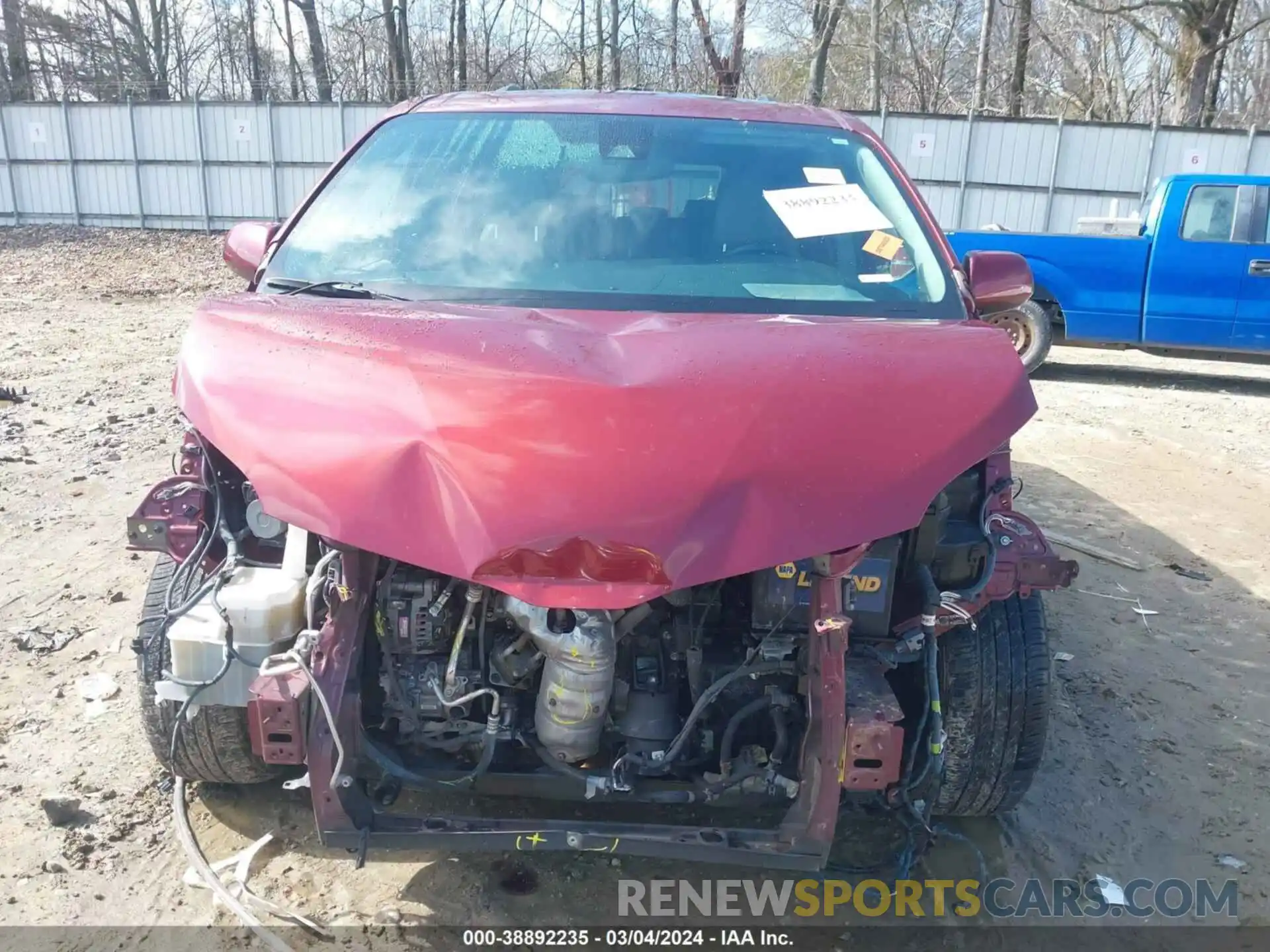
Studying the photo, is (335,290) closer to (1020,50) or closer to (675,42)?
(675,42)

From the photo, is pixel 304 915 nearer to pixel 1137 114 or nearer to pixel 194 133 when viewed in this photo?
pixel 194 133

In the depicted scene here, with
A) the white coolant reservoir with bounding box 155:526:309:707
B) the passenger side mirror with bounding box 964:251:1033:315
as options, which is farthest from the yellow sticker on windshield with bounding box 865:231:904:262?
the white coolant reservoir with bounding box 155:526:309:707

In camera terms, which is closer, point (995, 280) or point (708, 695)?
point (708, 695)

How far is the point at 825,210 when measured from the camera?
2.95m

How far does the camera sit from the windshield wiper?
255 centimetres

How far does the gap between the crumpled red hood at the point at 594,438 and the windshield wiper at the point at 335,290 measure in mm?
336

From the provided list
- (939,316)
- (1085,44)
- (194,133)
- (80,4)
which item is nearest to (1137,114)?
(1085,44)

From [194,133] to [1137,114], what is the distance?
25572mm

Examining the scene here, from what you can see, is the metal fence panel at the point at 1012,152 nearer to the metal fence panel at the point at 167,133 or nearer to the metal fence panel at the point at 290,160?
the metal fence panel at the point at 290,160

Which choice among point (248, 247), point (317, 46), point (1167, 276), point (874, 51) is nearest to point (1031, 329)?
point (1167, 276)

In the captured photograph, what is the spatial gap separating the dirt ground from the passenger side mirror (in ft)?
5.02

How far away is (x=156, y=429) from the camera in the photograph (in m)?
6.31

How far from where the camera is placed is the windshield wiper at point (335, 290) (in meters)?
2.55

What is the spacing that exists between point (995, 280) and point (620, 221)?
1178 millimetres
